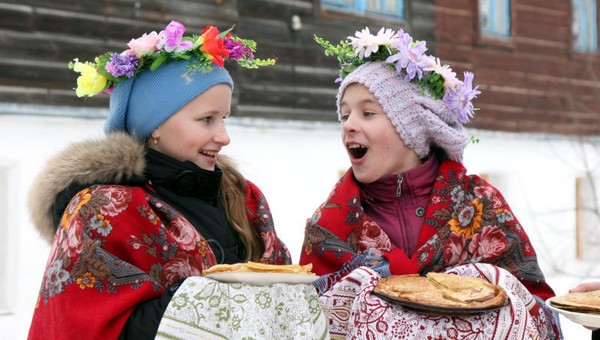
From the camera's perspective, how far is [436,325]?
9.87 feet

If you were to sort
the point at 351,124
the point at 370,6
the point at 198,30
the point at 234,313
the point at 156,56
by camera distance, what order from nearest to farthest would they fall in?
the point at 234,313 < the point at 156,56 < the point at 351,124 < the point at 198,30 < the point at 370,6

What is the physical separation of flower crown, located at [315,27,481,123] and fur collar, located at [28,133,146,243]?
1015mm

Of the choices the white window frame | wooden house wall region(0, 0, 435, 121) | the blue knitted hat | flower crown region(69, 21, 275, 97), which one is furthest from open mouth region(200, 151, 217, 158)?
wooden house wall region(0, 0, 435, 121)

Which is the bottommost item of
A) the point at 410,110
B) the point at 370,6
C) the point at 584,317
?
the point at 584,317

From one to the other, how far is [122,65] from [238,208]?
26.0 inches

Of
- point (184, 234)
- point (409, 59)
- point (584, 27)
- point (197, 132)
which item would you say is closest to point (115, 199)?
point (184, 234)

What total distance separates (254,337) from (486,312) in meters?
0.75

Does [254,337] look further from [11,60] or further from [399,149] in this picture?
[11,60]

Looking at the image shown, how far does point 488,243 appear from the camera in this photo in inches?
140

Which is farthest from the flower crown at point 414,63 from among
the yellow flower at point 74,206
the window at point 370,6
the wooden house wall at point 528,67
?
the wooden house wall at point 528,67

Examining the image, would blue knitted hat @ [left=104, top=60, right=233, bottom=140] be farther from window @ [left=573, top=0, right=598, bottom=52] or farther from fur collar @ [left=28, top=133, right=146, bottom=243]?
window @ [left=573, top=0, right=598, bottom=52]

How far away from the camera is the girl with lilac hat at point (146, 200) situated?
2.91m

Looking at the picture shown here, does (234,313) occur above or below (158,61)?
below

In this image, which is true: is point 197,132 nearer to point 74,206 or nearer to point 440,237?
point 74,206
